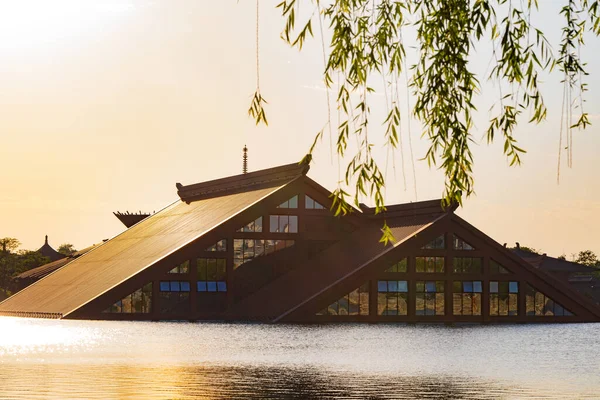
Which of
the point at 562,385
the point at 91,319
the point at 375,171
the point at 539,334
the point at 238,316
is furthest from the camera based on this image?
the point at 238,316

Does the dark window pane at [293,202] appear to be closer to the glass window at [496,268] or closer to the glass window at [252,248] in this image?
the glass window at [252,248]

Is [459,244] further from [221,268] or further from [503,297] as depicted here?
[221,268]

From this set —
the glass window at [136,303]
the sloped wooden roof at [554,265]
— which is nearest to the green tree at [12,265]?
the sloped wooden roof at [554,265]

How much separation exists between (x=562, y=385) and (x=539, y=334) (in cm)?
3384

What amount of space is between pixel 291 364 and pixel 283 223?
50.5 m

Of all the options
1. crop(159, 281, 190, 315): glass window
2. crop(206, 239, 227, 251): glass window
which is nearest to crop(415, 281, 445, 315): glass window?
crop(206, 239, 227, 251): glass window

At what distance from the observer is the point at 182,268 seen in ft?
264

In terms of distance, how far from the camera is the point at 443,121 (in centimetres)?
1908

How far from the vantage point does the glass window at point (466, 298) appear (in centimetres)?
8425

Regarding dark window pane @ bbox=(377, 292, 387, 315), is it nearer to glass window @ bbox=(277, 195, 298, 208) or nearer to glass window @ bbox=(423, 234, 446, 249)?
glass window @ bbox=(423, 234, 446, 249)

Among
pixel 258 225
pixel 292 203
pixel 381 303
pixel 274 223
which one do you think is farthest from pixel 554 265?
pixel 258 225

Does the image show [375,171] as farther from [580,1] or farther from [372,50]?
[580,1]

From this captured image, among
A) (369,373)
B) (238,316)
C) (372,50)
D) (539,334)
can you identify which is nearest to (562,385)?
(369,373)

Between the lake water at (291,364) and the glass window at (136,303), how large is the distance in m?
14.7
